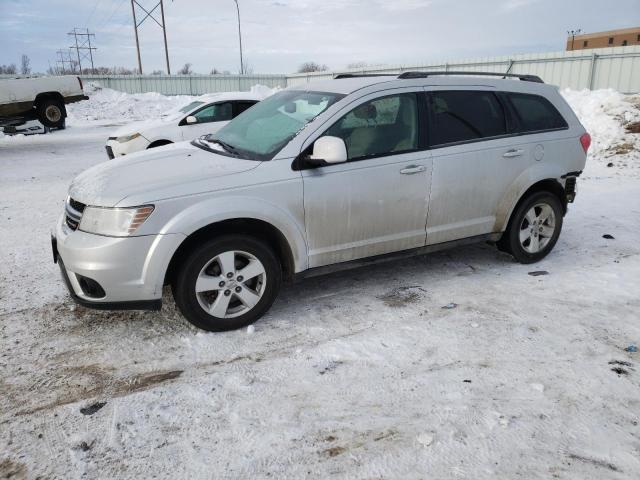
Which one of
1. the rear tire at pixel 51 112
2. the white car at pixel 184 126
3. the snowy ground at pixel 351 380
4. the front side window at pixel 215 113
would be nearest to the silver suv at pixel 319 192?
the snowy ground at pixel 351 380

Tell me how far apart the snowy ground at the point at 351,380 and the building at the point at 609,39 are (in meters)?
60.6

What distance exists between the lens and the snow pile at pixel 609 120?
1142 cm

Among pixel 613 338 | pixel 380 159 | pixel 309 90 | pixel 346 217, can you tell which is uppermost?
pixel 309 90

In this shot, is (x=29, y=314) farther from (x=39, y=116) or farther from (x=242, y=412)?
(x=39, y=116)

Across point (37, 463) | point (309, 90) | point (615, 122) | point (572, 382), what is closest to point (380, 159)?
point (309, 90)

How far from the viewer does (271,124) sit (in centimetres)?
438

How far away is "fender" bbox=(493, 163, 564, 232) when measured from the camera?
4.85 meters

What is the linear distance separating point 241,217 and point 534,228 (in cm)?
309

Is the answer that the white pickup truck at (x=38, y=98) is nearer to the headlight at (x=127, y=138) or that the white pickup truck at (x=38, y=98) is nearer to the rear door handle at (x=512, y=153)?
the headlight at (x=127, y=138)

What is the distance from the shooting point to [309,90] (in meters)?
4.60

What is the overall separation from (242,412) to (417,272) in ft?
8.63

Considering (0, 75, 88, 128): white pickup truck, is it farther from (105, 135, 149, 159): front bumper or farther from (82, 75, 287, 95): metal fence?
(82, 75, 287, 95): metal fence

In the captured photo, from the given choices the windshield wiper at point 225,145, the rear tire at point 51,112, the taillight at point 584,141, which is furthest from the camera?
the rear tire at point 51,112

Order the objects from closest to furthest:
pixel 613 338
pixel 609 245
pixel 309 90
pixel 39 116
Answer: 1. pixel 613 338
2. pixel 309 90
3. pixel 609 245
4. pixel 39 116
